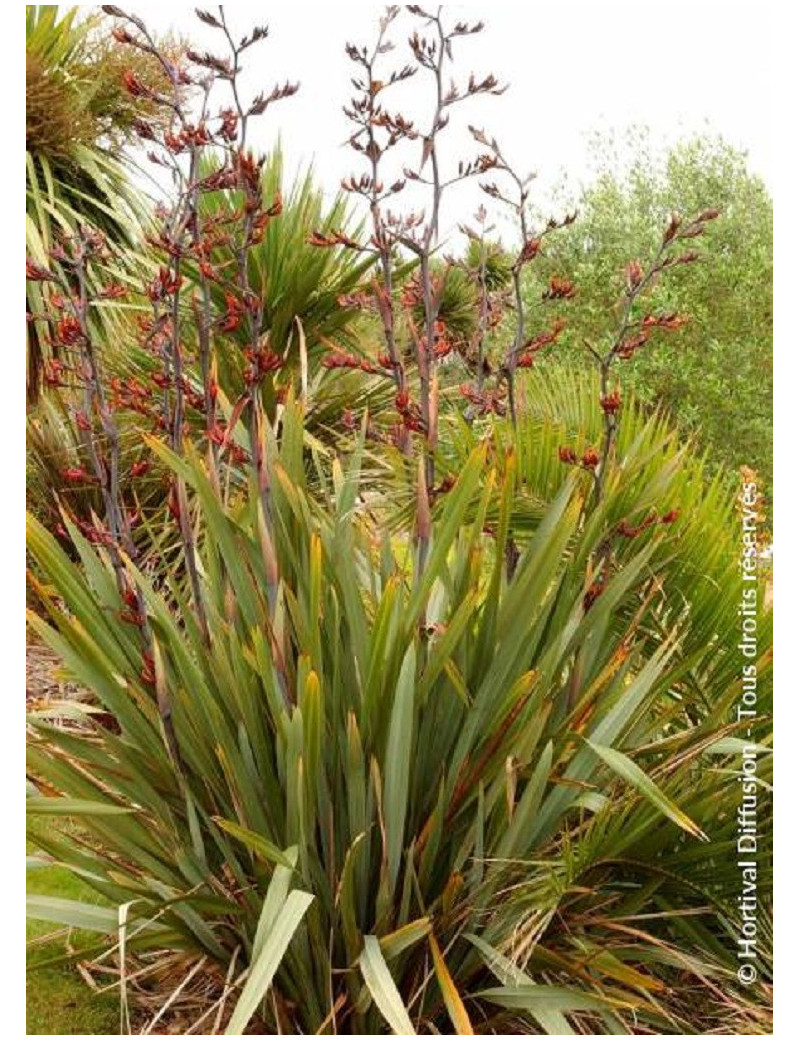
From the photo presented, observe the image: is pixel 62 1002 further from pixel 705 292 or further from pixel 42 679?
pixel 705 292

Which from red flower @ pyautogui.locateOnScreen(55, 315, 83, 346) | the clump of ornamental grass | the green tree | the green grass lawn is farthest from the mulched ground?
the green tree

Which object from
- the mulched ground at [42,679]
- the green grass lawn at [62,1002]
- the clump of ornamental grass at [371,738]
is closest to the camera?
the clump of ornamental grass at [371,738]

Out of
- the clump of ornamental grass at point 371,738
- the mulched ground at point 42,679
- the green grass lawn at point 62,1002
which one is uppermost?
the clump of ornamental grass at point 371,738

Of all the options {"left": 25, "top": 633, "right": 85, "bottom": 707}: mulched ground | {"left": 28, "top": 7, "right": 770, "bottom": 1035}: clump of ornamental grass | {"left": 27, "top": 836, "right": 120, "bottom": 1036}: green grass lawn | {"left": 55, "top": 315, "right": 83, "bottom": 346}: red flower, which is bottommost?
{"left": 25, "top": 633, "right": 85, "bottom": 707}: mulched ground

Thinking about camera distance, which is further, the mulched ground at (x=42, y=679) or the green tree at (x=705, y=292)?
the green tree at (x=705, y=292)

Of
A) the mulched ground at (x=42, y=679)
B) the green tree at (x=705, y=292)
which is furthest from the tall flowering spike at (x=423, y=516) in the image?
the green tree at (x=705, y=292)

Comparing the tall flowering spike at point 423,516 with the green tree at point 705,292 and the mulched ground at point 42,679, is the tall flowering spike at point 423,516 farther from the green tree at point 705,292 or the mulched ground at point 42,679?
the green tree at point 705,292

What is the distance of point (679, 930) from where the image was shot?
3527 mm

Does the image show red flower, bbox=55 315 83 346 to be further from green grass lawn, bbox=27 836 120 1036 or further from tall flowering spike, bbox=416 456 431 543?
green grass lawn, bbox=27 836 120 1036

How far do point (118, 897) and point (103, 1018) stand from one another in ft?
1.34

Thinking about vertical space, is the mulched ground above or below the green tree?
below

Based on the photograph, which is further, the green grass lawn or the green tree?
the green tree

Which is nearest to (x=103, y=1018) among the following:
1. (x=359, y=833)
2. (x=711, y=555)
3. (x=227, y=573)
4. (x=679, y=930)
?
(x=359, y=833)

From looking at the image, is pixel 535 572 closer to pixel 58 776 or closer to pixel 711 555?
pixel 711 555
